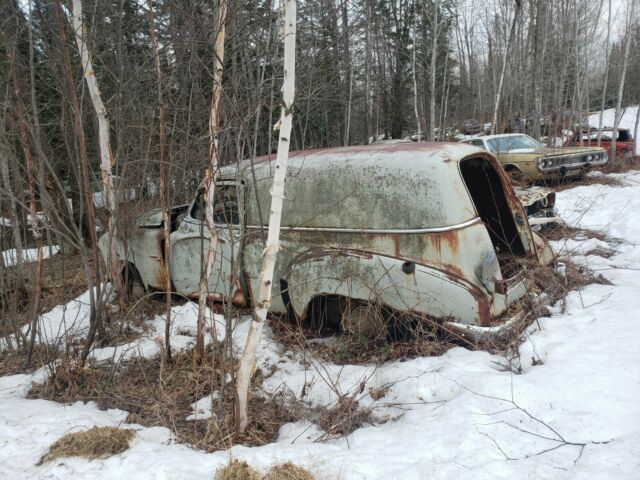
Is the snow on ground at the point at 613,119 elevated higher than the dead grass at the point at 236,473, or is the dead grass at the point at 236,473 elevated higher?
the snow on ground at the point at 613,119

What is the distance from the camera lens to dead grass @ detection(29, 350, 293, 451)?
2900 mm

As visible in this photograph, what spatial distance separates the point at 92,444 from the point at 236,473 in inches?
39.8

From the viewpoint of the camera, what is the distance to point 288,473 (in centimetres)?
233

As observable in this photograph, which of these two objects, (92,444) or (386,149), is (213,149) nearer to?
(386,149)

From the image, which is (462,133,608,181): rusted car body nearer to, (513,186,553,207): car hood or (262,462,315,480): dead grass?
(513,186,553,207): car hood

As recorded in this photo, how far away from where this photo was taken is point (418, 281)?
3.53 m

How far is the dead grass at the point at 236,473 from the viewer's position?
2.33m

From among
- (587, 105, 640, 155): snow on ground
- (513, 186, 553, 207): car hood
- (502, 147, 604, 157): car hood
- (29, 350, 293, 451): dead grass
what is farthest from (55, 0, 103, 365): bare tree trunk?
(587, 105, 640, 155): snow on ground

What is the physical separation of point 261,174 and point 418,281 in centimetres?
191

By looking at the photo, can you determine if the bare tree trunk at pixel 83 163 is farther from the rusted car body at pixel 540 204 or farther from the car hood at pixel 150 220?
the rusted car body at pixel 540 204

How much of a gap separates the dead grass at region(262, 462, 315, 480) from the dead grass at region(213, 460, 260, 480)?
8 centimetres

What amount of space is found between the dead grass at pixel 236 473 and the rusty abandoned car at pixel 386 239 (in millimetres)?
1054

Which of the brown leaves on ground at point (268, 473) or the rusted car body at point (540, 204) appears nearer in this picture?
the brown leaves on ground at point (268, 473)

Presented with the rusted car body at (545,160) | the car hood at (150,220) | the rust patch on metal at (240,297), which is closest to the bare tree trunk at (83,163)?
the car hood at (150,220)
